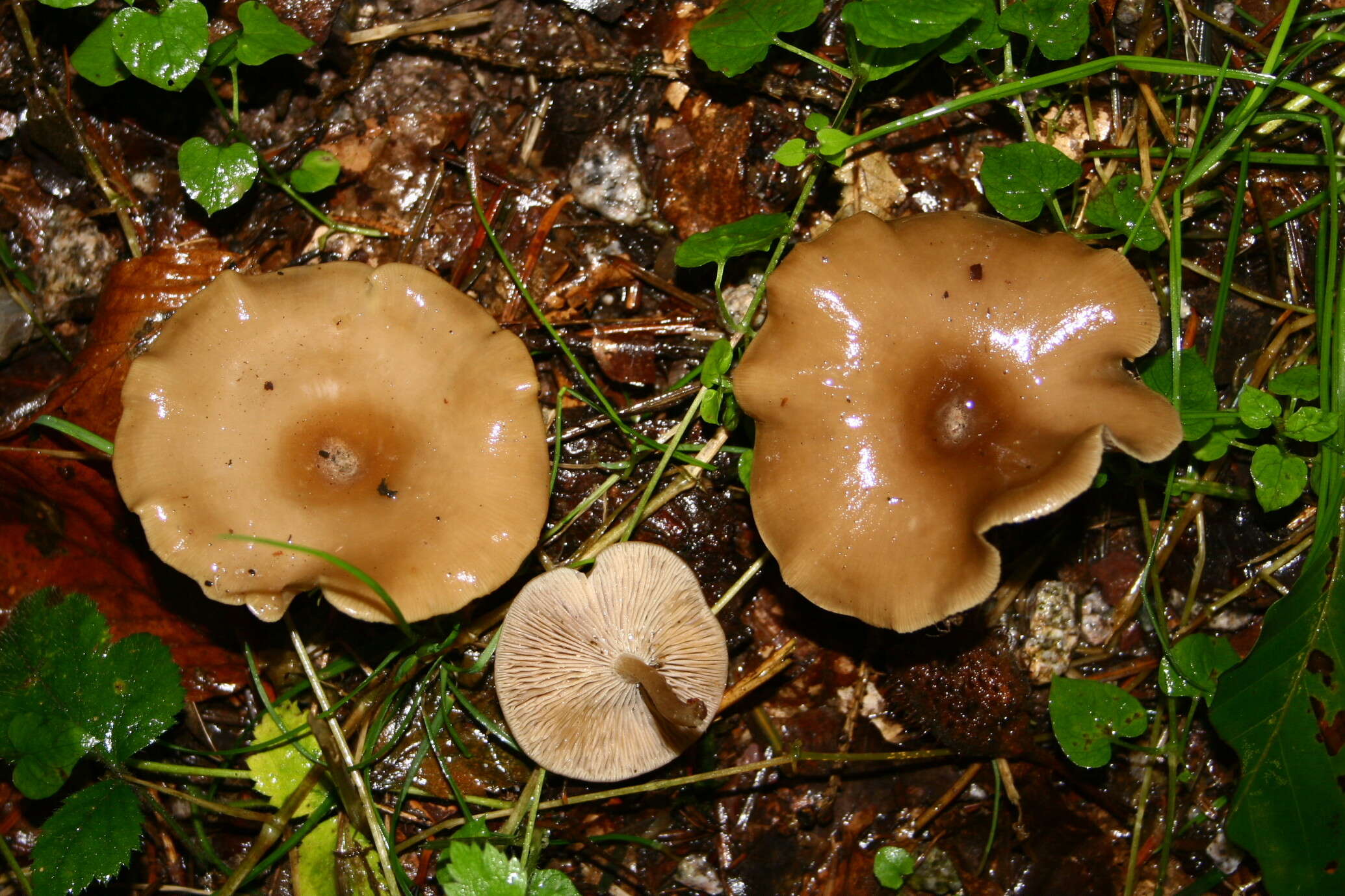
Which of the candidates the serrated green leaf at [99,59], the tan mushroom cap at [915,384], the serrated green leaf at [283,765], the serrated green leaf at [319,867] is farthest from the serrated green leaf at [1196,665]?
the serrated green leaf at [99,59]

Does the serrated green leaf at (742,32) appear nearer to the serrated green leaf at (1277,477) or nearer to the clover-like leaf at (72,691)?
the serrated green leaf at (1277,477)

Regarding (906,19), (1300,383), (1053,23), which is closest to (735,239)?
(906,19)

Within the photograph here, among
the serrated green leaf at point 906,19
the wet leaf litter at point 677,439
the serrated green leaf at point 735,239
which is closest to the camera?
the serrated green leaf at point 906,19

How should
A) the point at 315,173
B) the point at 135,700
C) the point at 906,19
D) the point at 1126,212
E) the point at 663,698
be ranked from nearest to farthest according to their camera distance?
the point at 663,698
the point at 906,19
the point at 135,700
the point at 1126,212
the point at 315,173

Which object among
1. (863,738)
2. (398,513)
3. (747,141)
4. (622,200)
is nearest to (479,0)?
(622,200)

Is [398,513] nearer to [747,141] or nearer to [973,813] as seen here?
[747,141]

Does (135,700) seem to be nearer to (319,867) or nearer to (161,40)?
(319,867)
